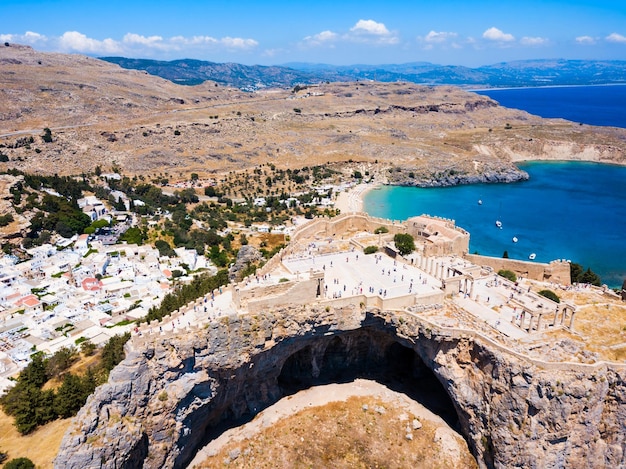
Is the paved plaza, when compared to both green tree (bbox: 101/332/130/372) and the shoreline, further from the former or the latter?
the shoreline

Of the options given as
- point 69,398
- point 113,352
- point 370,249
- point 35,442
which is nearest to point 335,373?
→ point 370,249

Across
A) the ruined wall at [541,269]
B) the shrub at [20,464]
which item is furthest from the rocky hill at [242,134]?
the shrub at [20,464]

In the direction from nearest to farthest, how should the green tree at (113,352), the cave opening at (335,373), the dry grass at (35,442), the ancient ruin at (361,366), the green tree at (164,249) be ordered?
the ancient ruin at (361,366) < the dry grass at (35,442) < the cave opening at (335,373) < the green tree at (113,352) < the green tree at (164,249)

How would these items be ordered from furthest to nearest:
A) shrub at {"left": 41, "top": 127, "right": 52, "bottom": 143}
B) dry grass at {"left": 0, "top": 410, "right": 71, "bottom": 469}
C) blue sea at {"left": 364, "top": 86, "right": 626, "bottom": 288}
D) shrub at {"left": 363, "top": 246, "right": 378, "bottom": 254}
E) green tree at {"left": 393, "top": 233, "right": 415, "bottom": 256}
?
shrub at {"left": 41, "top": 127, "right": 52, "bottom": 143}
blue sea at {"left": 364, "top": 86, "right": 626, "bottom": 288}
green tree at {"left": 393, "top": 233, "right": 415, "bottom": 256}
shrub at {"left": 363, "top": 246, "right": 378, "bottom": 254}
dry grass at {"left": 0, "top": 410, "right": 71, "bottom": 469}

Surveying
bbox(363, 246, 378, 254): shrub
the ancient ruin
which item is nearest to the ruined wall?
the ancient ruin

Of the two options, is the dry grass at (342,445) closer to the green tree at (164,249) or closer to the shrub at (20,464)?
the shrub at (20,464)

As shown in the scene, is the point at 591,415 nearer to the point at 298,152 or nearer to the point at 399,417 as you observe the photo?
the point at 399,417
